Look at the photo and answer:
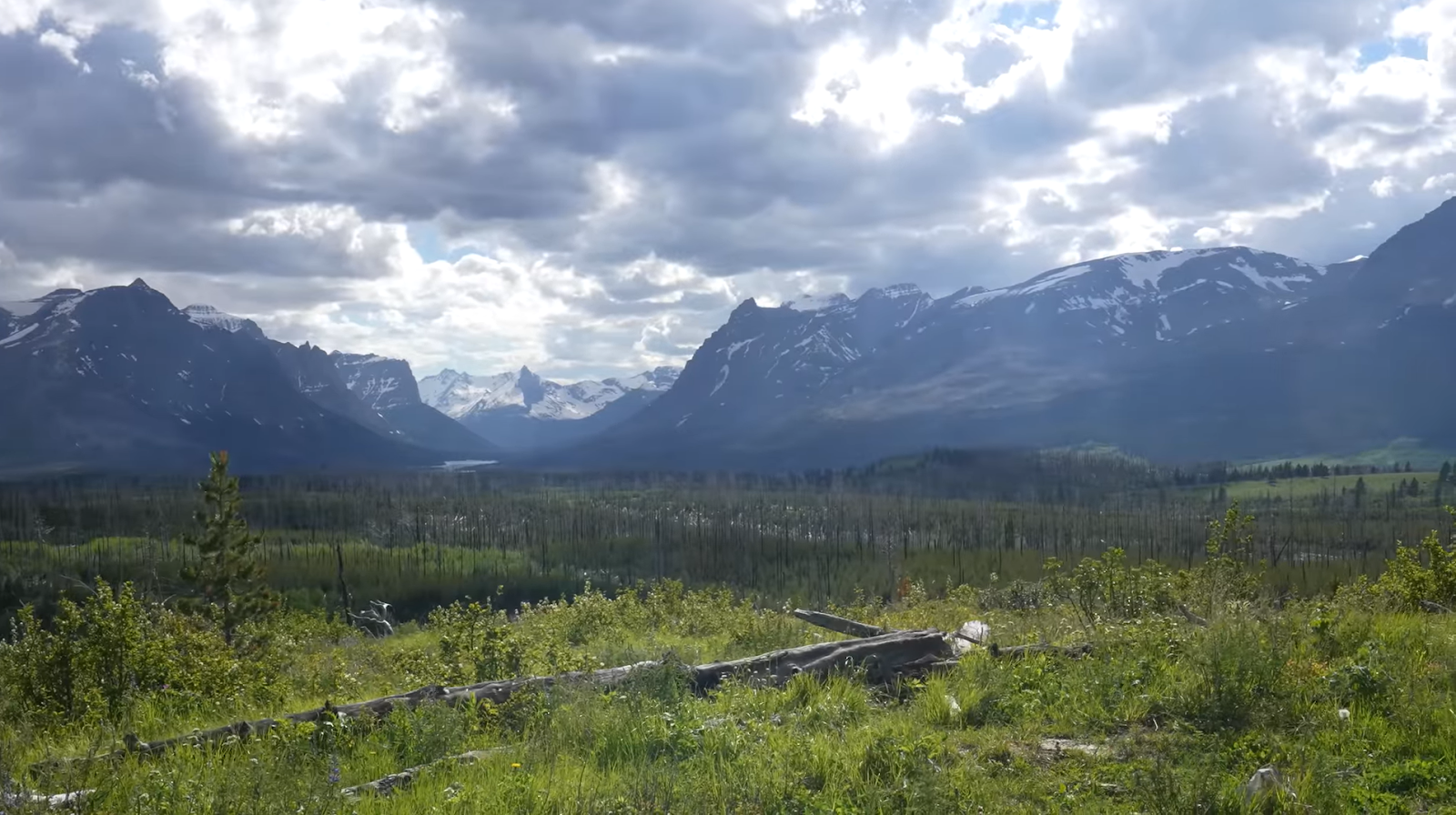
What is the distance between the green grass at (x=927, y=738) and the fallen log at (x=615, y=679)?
1.03 ft

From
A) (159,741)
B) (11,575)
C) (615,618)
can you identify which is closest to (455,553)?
(11,575)

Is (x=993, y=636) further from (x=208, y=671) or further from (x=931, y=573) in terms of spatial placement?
(x=931, y=573)

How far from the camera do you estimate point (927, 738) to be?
9344 mm

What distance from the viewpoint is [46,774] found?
26.8ft

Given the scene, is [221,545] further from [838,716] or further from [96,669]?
[838,716]

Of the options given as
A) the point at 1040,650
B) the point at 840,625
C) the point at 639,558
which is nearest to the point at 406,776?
the point at 1040,650

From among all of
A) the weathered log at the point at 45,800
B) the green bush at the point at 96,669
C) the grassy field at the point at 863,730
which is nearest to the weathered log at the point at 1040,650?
the grassy field at the point at 863,730

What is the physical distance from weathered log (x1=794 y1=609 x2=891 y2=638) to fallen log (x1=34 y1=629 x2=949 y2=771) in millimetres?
1777

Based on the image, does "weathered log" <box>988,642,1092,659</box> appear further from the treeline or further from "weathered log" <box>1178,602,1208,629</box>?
the treeline

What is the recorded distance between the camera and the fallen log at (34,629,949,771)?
9.65 m

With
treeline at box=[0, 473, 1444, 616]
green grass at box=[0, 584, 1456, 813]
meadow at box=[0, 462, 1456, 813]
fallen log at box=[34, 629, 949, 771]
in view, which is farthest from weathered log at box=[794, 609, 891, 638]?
treeline at box=[0, 473, 1444, 616]

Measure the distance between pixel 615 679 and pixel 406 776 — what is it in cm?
334

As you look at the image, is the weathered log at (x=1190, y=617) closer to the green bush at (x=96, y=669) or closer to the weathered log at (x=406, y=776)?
the weathered log at (x=406, y=776)

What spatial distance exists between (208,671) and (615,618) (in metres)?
10.9
